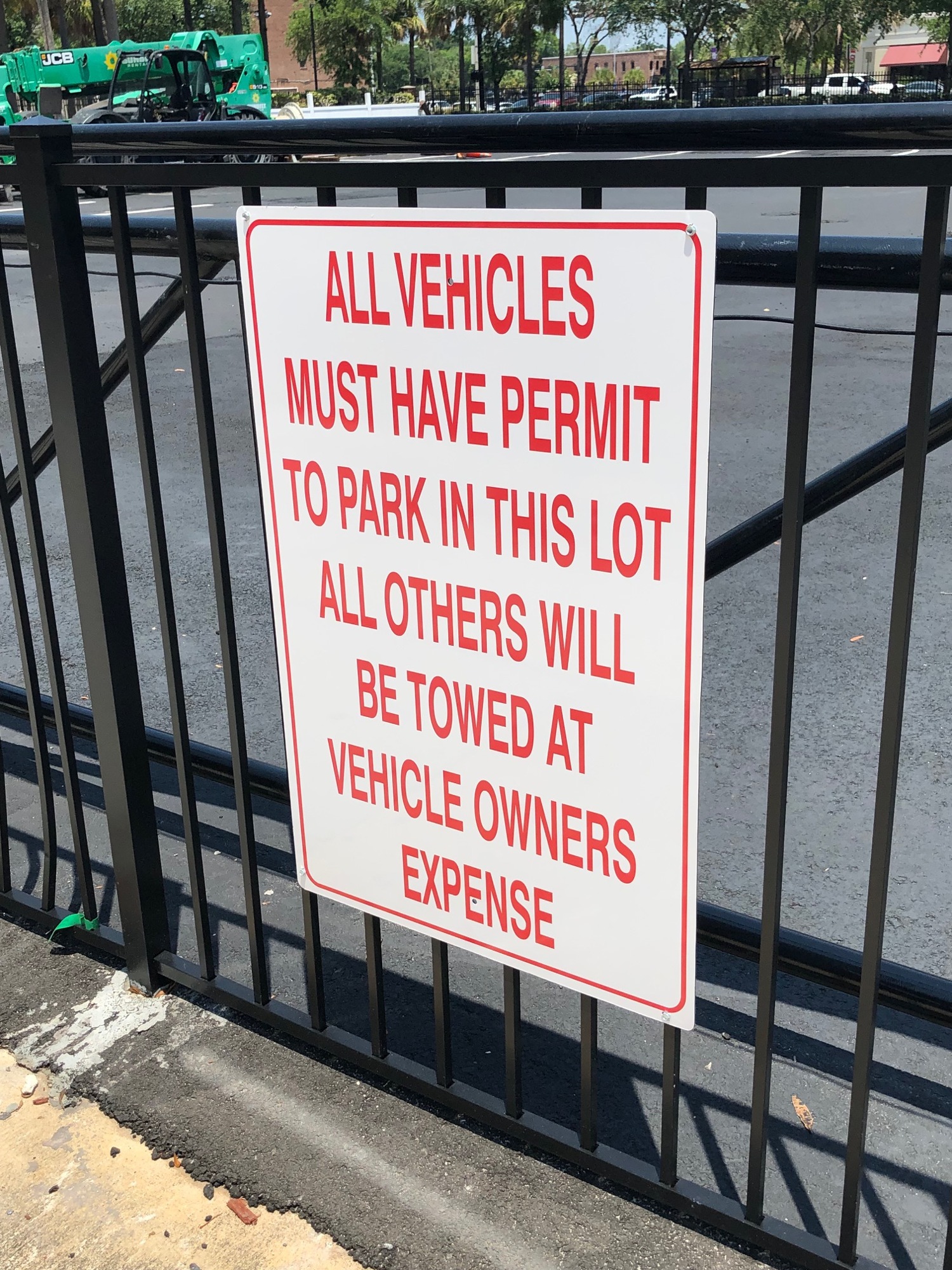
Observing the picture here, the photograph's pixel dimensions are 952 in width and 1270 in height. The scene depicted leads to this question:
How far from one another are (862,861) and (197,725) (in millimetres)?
2070

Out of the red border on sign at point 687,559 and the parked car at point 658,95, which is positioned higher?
the parked car at point 658,95

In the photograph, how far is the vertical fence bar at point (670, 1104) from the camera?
5.78 ft

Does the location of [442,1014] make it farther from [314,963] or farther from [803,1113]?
[803,1113]

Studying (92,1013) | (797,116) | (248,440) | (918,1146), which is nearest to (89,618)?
(92,1013)

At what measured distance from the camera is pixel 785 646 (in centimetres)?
153

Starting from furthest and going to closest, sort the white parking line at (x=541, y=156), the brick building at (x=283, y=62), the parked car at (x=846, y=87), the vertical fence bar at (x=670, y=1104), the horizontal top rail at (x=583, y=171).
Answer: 1. the brick building at (x=283, y=62)
2. the parked car at (x=846, y=87)
3. the vertical fence bar at (x=670, y=1104)
4. the white parking line at (x=541, y=156)
5. the horizontal top rail at (x=583, y=171)

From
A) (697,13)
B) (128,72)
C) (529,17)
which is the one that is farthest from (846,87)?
(128,72)

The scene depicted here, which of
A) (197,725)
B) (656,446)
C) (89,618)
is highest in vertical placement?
(656,446)

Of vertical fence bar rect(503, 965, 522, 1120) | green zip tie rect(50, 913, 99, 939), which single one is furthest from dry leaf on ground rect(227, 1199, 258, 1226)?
green zip tie rect(50, 913, 99, 939)

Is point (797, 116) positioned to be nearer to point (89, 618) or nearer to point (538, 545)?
point (538, 545)

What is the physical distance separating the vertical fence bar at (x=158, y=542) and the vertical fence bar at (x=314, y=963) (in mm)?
243

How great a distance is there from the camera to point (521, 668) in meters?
1.67

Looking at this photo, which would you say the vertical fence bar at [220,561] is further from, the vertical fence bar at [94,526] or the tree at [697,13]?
the tree at [697,13]

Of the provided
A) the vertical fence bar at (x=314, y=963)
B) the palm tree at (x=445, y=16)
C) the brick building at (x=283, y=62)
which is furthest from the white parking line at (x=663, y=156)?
the brick building at (x=283, y=62)
